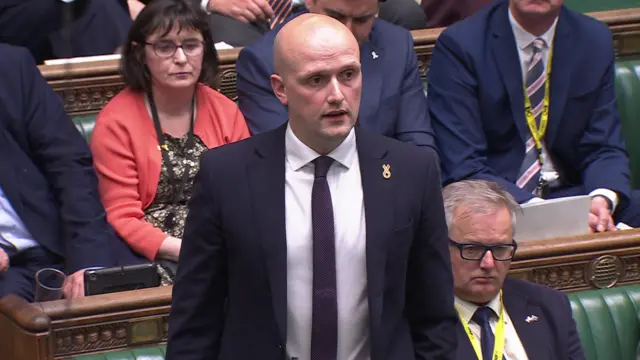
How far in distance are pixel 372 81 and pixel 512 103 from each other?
0.37 metres

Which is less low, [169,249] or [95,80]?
[95,80]

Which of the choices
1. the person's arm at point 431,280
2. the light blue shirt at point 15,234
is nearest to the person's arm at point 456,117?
the light blue shirt at point 15,234

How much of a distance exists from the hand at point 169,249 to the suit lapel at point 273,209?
956 mm

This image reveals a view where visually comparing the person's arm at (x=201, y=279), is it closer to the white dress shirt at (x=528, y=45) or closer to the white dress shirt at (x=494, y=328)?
the white dress shirt at (x=494, y=328)

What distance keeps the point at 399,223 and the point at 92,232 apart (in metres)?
1.10

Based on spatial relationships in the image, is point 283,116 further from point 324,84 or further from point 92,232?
point 324,84

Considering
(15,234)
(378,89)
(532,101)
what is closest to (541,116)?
(532,101)

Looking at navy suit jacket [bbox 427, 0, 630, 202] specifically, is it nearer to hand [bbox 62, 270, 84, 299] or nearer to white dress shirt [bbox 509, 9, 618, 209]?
white dress shirt [bbox 509, 9, 618, 209]

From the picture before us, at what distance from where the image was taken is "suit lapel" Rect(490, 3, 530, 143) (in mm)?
2881

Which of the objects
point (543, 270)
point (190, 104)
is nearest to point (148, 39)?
point (190, 104)

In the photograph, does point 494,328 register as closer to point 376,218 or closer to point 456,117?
point 376,218

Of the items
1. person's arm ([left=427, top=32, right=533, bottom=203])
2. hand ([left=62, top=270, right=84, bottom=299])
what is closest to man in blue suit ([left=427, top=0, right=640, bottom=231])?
person's arm ([left=427, top=32, right=533, bottom=203])

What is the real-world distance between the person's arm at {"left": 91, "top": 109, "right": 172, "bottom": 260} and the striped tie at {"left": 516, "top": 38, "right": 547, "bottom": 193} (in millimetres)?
888

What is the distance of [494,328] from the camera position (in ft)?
6.72
